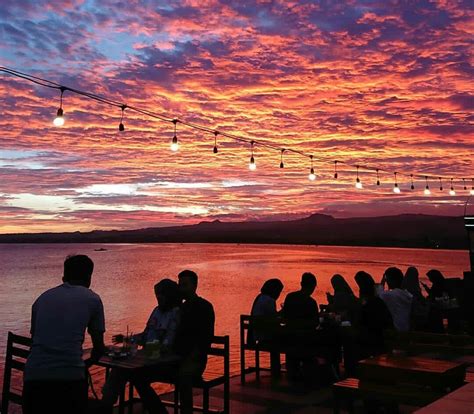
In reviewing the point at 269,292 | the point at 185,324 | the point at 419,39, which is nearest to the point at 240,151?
the point at 419,39

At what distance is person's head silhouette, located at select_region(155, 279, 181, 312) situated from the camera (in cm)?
638

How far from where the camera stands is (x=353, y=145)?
69.2 feet

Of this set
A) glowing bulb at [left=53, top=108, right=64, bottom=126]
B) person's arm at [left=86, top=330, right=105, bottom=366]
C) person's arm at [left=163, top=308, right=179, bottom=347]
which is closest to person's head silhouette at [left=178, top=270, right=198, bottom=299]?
person's arm at [left=163, top=308, right=179, bottom=347]

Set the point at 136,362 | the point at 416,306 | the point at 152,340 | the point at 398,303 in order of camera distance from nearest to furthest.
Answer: the point at 136,362 → the point at 152,340 → the point at 398,303 → the point at 416,306

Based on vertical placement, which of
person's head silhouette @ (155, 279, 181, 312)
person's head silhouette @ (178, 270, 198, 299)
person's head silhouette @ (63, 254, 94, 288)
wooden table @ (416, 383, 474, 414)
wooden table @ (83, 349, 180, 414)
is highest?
person's head silhouette @ (63, 254, 94, 288)

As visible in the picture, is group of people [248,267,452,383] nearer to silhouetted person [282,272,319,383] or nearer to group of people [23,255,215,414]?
silhouetted person [282,272,319,383]

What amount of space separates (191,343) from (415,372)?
230cm

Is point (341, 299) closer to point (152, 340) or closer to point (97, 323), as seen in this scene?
point (152, 340)

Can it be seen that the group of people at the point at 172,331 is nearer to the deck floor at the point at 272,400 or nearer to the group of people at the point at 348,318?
the group of people at the point at 348,318

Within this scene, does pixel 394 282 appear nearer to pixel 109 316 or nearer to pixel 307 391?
pixel 307 391

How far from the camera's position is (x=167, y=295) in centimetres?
637

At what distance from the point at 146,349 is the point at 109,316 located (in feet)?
72.4

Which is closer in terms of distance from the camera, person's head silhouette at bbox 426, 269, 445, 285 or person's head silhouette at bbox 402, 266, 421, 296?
person's head silhouette at bbox 402, 266, 421, 296

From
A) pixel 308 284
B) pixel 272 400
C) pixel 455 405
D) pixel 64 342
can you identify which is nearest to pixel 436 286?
pixel 308 284
